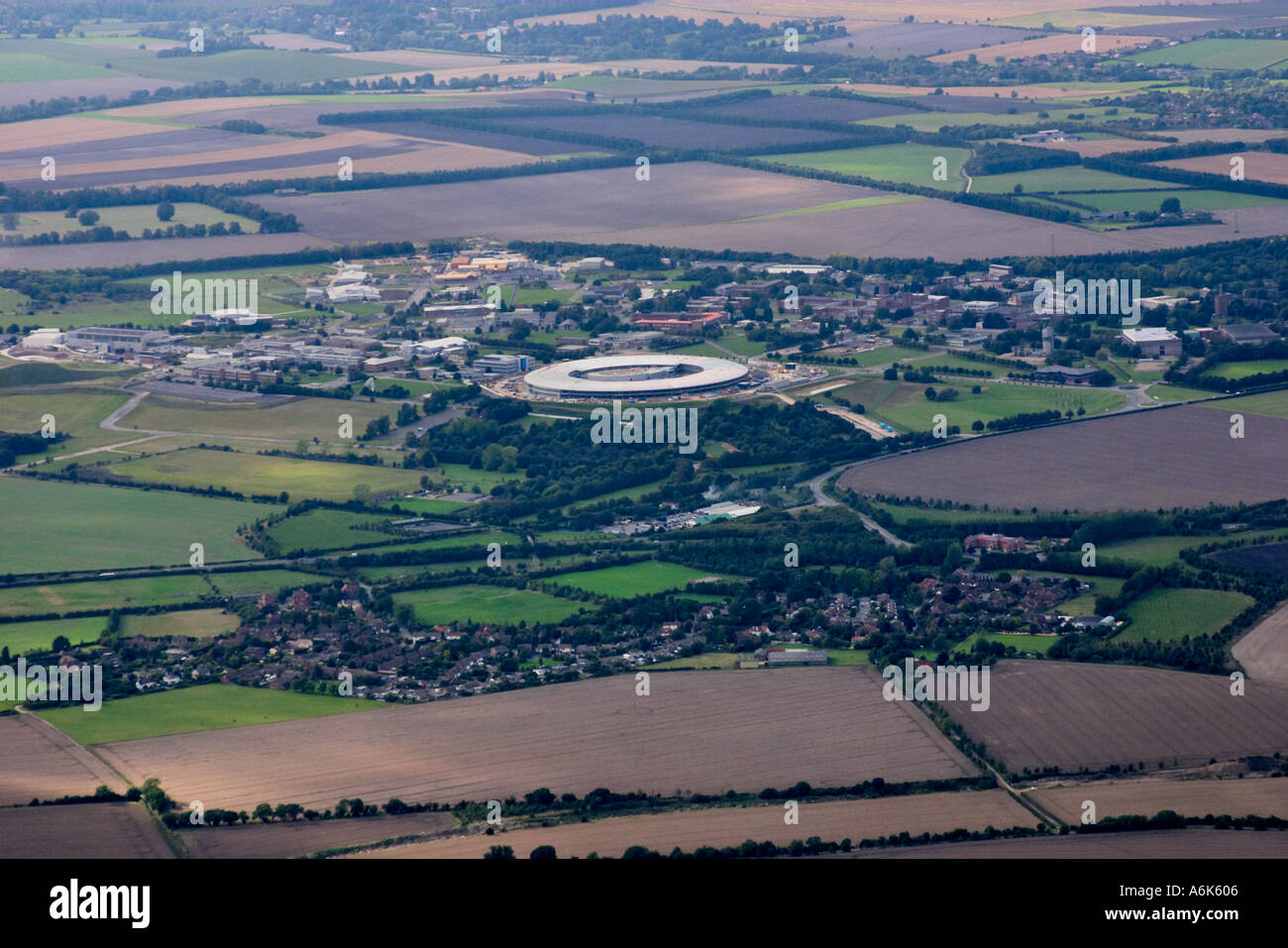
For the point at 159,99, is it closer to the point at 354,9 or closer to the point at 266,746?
the point at 354,9

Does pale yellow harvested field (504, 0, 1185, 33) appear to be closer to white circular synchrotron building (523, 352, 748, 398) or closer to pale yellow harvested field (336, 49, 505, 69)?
pale yellow harvested field (336, 49, 505, 69)

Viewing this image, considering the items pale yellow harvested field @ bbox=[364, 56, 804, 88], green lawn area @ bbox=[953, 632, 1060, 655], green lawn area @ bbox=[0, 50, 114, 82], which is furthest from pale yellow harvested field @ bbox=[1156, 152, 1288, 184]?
green lawn area @ bbox=[0, 50, 114, 82]

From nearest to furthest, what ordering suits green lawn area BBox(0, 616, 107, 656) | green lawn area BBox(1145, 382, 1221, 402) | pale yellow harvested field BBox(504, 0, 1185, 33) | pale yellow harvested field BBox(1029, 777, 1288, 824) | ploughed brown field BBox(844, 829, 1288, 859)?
ploughed brown field BBox(844, 829, 1288, 859), pale yellow harvested field BBox(1029, 777, 1288, 824), green lawn area BBox(0, 616, 107, 656), green lawn area BBox(1145, 382, 1221, 402), pale yellow harvested field BBox(504, 0, 1185, 33)

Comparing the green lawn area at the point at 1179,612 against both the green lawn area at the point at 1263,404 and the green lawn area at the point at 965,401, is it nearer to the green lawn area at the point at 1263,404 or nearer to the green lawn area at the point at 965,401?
the green lawn area at the point at 965,401

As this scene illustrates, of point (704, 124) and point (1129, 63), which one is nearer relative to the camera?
point (704, 124)

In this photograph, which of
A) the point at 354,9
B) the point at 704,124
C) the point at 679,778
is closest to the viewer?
the point at 679,778

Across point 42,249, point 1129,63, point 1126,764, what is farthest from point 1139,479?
point 1129,63

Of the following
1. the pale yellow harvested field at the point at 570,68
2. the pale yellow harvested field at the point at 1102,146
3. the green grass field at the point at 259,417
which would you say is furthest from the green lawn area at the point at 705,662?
the pale yellow harvested field at the point at 570,68
